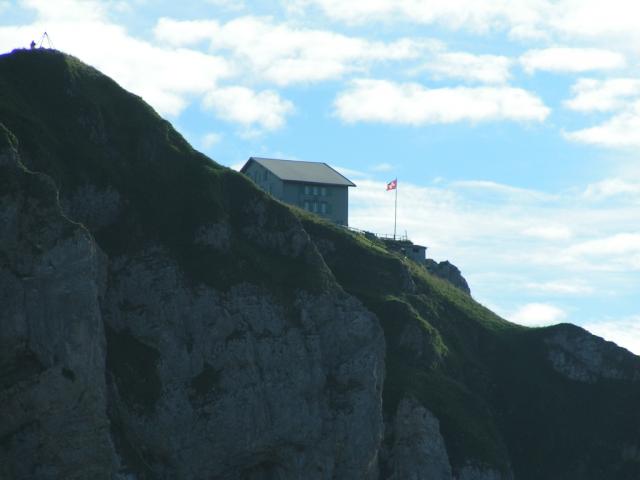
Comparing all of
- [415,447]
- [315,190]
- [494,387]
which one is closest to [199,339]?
[415,447]

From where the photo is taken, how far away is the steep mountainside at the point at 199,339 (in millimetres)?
98688

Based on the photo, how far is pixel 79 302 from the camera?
101 m

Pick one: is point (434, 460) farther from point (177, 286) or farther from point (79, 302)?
point (79, 302)

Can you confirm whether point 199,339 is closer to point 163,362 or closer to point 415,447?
point 163,362

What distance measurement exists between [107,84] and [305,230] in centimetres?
2790

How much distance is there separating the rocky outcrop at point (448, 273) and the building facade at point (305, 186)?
14.6 meters

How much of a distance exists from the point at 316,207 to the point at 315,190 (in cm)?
258

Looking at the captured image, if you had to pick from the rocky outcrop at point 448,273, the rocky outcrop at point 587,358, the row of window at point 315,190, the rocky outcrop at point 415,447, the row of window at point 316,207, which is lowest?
the rocky outcrop at point 415,447

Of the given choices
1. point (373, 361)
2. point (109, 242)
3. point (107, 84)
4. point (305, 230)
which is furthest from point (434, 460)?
point (107, 84)

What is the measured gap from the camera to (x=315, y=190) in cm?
17525

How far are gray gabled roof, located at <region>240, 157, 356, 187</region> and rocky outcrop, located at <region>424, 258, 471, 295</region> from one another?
16.7 m

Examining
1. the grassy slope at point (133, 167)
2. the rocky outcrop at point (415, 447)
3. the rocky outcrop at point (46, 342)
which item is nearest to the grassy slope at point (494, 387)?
the rocky outcrop at point (415, 447)

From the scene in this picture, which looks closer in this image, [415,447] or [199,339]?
[199,339]

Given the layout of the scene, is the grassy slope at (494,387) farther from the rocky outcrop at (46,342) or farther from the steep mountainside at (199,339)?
the rocky outcrop at (46,342)
